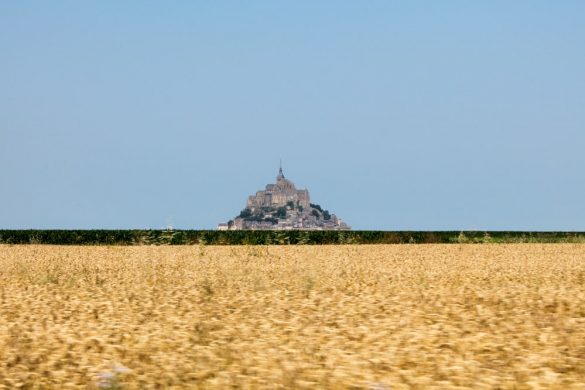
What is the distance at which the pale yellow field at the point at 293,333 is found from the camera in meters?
6.79

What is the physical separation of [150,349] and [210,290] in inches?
250

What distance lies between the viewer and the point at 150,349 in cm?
857

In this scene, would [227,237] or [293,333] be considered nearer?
[293,333]

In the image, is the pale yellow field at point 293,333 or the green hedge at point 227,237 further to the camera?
the green hedge at point 227,237

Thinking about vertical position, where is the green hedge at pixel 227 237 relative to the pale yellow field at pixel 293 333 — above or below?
above

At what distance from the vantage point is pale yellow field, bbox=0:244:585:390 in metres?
6.79

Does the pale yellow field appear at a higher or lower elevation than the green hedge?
lower

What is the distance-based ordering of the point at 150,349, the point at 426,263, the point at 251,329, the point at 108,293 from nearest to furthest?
the point at 150,349 < the point at 251,329 < the point at 108,293 < the point at 426,263

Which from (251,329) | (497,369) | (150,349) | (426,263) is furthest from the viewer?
(426,263)

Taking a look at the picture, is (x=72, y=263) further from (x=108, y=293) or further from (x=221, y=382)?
(x=221, y=382)

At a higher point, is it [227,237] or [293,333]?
[227,237]

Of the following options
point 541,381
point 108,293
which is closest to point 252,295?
point 108,293

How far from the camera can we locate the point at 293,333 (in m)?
9.08

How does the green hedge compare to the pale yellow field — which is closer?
the pale yellow field
